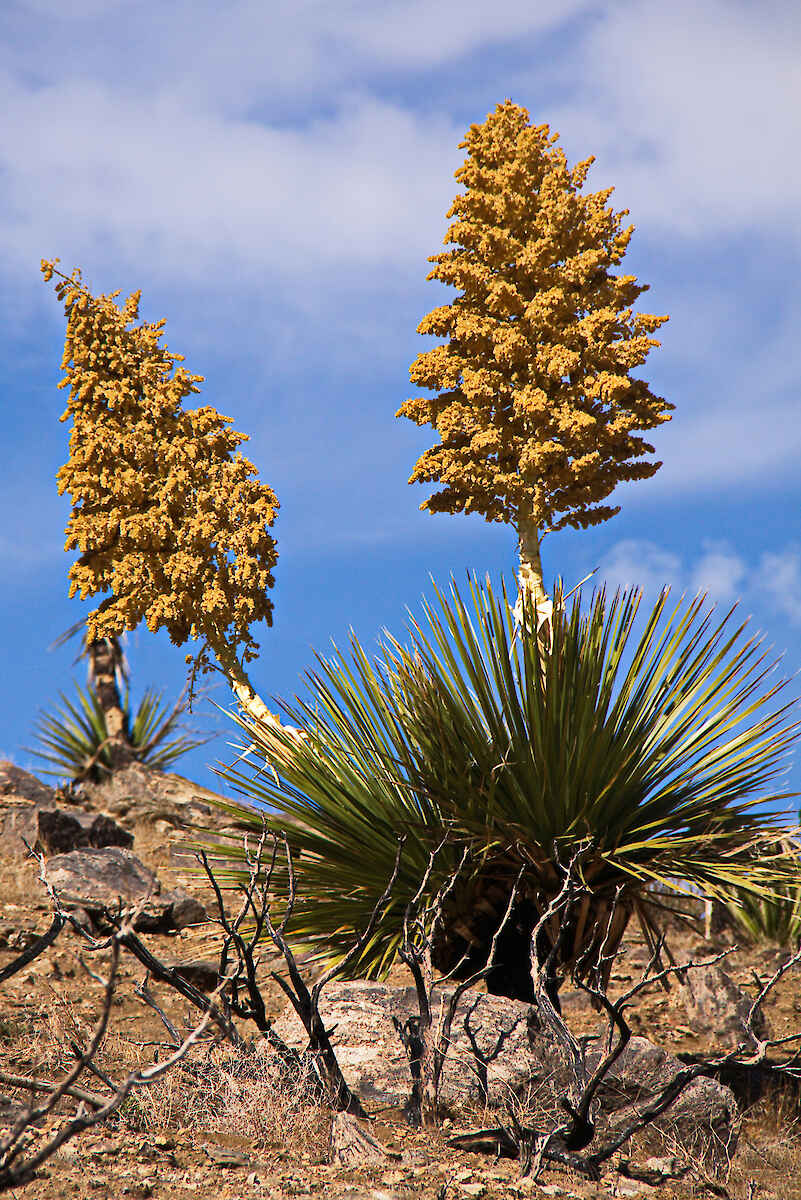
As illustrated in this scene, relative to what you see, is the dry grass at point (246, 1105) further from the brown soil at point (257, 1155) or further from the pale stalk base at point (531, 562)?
the pale stalk base at point (531, 562)

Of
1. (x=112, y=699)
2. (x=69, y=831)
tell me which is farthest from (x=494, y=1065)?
(x=112, y=699)

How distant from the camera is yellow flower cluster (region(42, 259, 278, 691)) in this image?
8461 millimetres

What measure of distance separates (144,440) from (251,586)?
1514 millimetres

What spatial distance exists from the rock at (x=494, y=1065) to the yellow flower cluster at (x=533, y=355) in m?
4.05

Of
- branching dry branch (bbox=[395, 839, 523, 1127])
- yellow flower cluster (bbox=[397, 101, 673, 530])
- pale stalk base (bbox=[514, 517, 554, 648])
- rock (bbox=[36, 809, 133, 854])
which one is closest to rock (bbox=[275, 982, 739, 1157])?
branching dry branch (bbox=[395, 839, 523, 1127])

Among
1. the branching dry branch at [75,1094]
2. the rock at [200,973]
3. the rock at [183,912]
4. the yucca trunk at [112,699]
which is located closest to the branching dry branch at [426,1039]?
the branching dry branch at [75,1094]

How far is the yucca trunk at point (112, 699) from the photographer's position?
16094mm

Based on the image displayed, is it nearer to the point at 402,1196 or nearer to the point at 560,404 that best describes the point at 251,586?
the point at 560,404

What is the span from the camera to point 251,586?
8.40m

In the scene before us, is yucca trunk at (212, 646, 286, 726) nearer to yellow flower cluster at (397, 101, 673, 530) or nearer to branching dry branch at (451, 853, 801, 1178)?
yellow flower cluster at (397, 101, 673, 530)

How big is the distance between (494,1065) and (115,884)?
15.9 feet

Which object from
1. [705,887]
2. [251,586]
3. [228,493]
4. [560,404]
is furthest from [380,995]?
[560,404]

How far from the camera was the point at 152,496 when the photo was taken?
8.79 meters

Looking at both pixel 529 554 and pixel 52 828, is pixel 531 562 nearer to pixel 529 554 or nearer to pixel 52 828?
pixel 529 554
